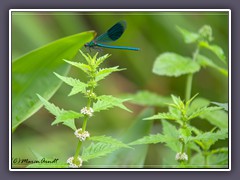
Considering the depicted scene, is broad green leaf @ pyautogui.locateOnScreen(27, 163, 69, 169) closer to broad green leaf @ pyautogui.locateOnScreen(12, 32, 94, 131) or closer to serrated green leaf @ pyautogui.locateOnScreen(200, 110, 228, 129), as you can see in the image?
broad green leaf @ pyautogui.locateOnScreen(12, 32, 94, 131)

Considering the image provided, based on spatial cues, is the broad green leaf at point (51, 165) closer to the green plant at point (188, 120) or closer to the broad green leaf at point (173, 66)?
the green plant at point (188, 120)

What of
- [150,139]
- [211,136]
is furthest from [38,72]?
[211,136]

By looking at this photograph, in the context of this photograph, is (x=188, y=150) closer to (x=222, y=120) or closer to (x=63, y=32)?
(x=222, y=120)

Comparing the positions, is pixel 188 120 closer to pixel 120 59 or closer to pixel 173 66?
A: pixel 173 66
